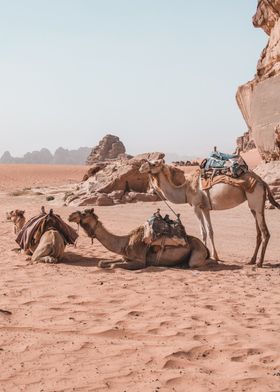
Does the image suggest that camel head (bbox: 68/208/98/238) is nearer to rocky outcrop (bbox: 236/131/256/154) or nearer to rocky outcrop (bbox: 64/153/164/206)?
rocky outcrop (bbox: 64/153/164/206)

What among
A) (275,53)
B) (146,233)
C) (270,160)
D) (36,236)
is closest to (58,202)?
(270,160)

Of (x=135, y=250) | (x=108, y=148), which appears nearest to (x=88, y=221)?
(x=135, y=250)

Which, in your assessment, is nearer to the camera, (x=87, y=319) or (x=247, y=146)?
(x=87, y=319)

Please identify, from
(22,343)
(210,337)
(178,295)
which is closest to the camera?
(22,343)

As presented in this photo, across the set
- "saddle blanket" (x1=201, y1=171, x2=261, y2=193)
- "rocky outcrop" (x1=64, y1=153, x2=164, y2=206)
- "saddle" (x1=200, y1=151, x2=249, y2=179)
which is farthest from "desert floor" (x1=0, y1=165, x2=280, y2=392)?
"rocky outcrop" (x1=64, y1=153, x2=164, y2=206)

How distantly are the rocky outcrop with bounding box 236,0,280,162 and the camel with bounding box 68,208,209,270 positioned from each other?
32.7 ft

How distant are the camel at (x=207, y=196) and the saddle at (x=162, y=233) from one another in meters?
1.01

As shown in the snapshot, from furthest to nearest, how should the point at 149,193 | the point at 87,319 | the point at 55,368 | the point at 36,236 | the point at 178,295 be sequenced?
the point at 149,193 < the point at 36,236 < the point at 178,295 < the point at 87,319 < the point at 55,368

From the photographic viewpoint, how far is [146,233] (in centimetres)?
773

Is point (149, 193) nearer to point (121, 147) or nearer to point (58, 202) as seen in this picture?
point (58, 202)

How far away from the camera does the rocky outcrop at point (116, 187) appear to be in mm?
19188

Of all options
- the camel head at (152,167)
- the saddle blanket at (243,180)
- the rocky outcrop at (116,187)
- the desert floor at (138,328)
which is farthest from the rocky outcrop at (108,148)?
the desert floor at (138,328)

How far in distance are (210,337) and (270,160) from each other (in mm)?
13926

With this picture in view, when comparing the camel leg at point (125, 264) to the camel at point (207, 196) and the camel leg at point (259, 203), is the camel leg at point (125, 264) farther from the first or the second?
the camel leg at point (259, 203)
